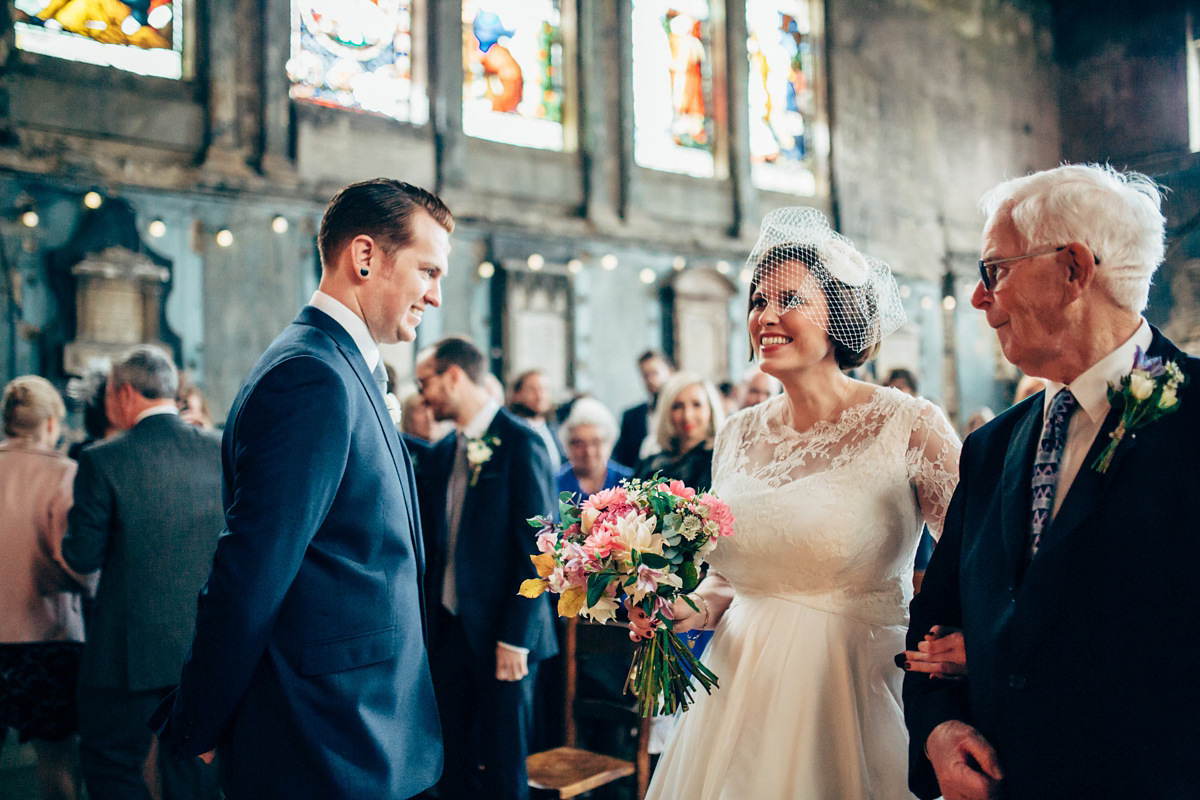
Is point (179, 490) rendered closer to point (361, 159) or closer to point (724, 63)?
point (361, 159)

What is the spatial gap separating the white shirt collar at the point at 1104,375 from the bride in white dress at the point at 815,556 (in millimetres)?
680

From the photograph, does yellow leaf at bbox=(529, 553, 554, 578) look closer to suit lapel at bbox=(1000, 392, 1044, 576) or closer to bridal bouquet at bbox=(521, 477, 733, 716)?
bridal bouquet at bbox=(521, 477, 733, 716)

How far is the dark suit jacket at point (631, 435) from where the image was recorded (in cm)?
718

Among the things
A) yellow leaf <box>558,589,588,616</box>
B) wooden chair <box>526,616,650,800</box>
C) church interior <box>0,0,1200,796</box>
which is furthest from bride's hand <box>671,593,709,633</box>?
church interior <box>0,0,1200,796</box>

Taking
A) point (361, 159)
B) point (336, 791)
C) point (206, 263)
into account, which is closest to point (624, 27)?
point (361, 159)

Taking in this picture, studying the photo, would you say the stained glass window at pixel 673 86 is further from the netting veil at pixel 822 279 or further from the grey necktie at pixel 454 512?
the netting veil at pixel 822 279

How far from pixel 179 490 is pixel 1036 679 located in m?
3.05

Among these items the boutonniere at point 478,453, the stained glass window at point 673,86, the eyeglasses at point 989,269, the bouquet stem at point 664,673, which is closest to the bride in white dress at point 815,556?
the bouquet stem at point 664,673

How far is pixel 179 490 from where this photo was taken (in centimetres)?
354

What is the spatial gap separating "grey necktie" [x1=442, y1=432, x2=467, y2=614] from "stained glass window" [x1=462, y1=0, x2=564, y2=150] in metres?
6.73

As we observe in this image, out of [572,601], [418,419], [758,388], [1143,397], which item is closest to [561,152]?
[758,388]

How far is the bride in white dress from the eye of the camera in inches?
87.7

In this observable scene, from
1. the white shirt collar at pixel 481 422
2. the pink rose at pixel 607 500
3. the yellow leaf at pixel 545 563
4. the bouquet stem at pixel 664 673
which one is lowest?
A: the bouquet stem at pixel 664 673

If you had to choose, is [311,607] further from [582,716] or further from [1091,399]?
[582,716]
